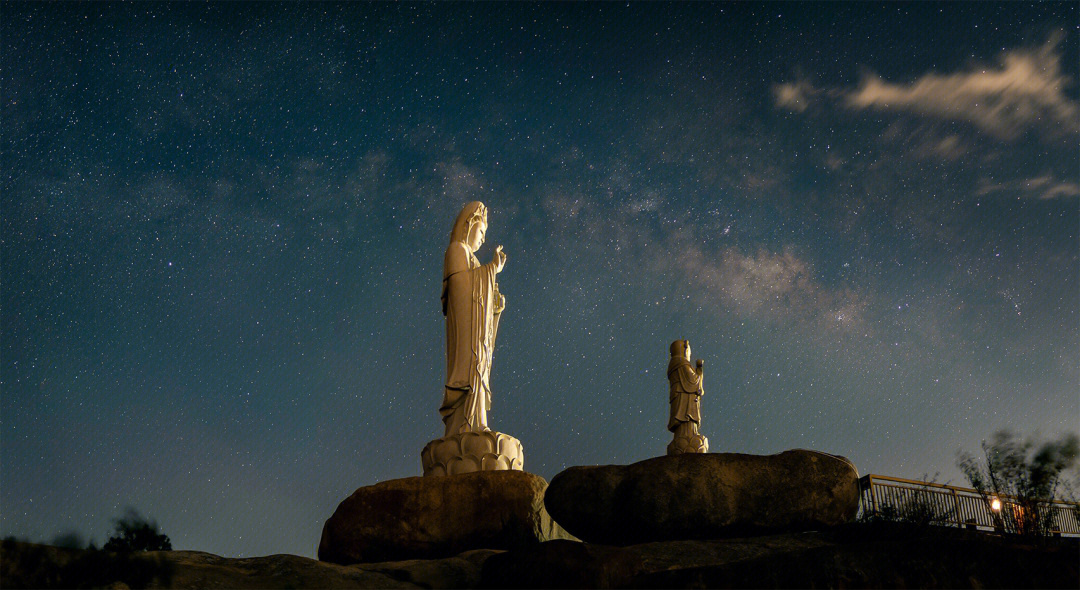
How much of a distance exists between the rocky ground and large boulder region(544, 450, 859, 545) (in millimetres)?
777

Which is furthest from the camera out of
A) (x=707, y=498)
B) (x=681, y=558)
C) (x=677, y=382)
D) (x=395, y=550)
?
(x=677, y=382)

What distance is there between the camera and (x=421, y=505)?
976 centimetres

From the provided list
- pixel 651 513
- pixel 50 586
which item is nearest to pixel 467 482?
pixel 651 513

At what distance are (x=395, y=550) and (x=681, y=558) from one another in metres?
3.76

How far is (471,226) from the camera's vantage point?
14.2 metres

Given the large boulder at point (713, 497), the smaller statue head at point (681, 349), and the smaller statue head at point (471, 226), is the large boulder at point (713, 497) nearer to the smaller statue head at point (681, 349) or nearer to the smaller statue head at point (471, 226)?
the smaller statue head at point (471, 226)

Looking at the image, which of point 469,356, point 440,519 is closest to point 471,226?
point 469,356

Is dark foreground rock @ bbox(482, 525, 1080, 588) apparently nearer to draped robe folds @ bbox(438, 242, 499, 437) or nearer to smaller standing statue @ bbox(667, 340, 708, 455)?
draped robe folds @ bbox(438, 242, 499, 437)

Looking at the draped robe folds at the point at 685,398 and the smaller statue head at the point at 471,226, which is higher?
the smaller statue head at the point at 471,226

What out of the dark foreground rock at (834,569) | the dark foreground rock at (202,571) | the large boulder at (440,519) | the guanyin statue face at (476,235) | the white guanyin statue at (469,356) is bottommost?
the dark foreground rock at (202,571)

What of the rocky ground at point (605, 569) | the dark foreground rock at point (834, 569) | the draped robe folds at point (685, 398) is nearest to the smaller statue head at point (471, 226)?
the rocky ground at point (605, 569)

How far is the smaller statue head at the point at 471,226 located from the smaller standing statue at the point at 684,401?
31.0ft

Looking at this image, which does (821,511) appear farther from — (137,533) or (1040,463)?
(137,533)

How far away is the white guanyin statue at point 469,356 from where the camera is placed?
1151 cm
